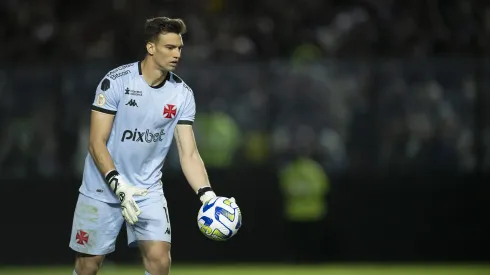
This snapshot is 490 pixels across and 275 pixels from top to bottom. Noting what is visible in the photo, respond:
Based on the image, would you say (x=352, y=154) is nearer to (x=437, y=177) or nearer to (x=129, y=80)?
(x=437, y=177)

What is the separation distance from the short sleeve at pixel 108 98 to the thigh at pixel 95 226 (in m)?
0.74

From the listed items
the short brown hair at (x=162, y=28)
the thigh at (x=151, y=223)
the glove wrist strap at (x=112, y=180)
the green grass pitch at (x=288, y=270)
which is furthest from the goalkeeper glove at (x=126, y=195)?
the green grass pitch at (x=288, y=270)

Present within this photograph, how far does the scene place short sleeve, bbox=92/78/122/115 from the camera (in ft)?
27.9

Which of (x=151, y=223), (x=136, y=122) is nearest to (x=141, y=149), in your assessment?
(x=136, y=122)

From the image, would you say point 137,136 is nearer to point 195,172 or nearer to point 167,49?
point 195,172

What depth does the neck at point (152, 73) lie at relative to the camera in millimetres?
8602

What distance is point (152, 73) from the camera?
340 inches

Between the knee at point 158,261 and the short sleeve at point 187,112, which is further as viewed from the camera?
the short sleeve at point 187,112

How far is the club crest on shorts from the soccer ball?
98 centimetres

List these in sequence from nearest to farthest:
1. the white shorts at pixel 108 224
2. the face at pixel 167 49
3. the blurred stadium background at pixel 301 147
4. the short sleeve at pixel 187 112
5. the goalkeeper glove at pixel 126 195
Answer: the goalkeeper glove at pixel 126 195 < the face at pixel 167 49 < the white shorts at pixel 108 224 < the short sleeve at pixel 187 112 < the blurred stadium background at pixel 301 147

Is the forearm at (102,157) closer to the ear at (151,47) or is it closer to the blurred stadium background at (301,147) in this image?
the ear at (151,47)

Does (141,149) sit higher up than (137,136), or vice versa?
(137,136)

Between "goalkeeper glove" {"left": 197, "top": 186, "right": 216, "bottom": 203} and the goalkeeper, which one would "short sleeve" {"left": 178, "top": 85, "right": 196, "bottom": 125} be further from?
"goalkeeper glove" {"left": 197, "top": 186, "right": 216, "bottom": 203}

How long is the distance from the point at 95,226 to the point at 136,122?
87 cm
